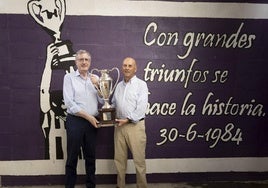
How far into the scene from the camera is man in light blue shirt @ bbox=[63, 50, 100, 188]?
Answer: 10.9 feet

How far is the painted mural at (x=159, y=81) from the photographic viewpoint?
371 cm

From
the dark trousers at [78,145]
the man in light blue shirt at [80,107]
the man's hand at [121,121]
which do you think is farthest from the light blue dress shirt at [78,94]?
the man's hand at [121,121]

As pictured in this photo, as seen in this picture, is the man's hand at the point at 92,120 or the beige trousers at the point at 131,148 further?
the beige trousers at the point at 131,148

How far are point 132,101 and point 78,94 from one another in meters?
0.57

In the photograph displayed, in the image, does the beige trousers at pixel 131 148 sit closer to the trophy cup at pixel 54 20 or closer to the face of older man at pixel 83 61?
the face of older man at pixel 83 61

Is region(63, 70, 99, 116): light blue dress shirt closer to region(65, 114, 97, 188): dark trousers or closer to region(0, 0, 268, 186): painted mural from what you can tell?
region(65, 114, 97, 188): dark trousers

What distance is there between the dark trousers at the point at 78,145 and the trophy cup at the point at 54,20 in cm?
73

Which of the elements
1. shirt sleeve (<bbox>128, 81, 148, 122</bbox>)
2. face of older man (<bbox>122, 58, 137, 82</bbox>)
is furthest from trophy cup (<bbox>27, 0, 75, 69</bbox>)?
shirt sleeve (<bbox>128, 81, 148, 122</bbox>)

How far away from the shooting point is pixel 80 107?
3.35m

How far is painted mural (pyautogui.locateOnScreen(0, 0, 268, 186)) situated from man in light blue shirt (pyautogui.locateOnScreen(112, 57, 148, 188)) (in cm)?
37

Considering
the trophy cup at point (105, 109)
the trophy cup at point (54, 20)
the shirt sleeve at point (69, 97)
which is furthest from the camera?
the trophy cup at point (54, 20)

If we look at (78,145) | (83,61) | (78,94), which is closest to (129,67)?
(83,61)

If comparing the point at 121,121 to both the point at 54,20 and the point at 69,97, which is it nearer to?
the point at 69,97

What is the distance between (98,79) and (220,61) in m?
1.52
